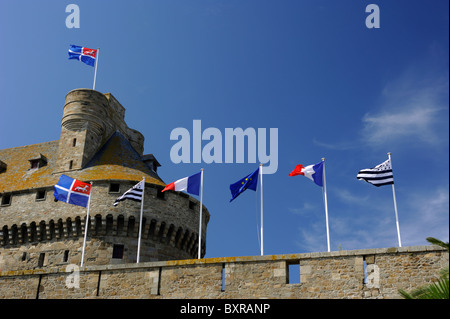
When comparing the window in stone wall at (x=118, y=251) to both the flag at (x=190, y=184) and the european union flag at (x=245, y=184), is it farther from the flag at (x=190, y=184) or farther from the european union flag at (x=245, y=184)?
the european union flag at (x=245, y=184)

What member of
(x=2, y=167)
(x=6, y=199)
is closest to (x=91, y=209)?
(x=6, y=199)

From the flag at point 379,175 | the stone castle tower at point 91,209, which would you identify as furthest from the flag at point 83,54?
the flag at point 379,175

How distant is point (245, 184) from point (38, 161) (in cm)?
1724

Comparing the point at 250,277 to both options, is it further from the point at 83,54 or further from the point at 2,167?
the point at 2,167

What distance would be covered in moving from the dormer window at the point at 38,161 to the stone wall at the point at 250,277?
1369cm

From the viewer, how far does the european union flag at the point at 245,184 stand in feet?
78.5

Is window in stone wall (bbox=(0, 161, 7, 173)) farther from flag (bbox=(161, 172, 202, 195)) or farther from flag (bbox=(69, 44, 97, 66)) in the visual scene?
flag (bbox=(161, 172, 202, 195))

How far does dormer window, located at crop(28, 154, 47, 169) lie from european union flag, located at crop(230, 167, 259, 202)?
1645 centimetres

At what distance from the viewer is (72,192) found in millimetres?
27531

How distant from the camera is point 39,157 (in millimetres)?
35469

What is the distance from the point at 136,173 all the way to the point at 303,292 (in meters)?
16.6

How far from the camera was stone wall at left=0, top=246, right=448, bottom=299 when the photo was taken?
17781mm
